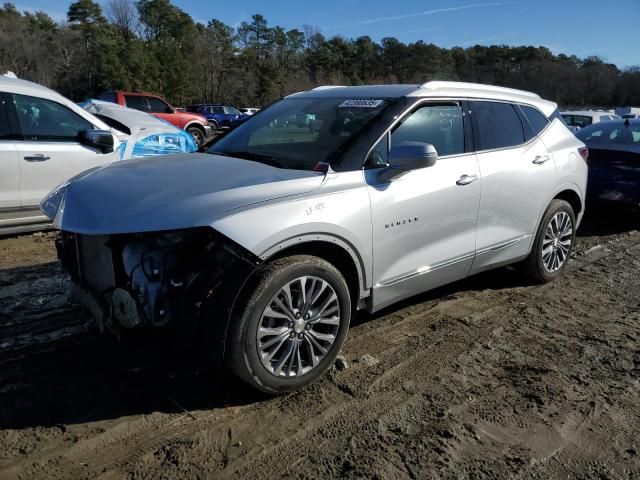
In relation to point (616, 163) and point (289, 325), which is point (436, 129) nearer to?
point (289, 325)

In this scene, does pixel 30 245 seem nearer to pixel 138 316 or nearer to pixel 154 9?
pixel 138 316

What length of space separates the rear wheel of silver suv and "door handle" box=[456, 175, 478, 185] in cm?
129

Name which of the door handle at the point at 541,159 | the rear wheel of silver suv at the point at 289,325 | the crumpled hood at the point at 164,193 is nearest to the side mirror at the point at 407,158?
the crumpled hood at the point at 164,193

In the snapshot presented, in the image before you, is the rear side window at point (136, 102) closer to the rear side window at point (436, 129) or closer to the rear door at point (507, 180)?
the rear door at point (507, 180)

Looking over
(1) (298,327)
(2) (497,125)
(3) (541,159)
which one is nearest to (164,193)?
(1) (298,327)

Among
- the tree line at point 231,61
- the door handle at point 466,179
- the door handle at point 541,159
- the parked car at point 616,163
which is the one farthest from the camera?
the tree line at point 231,61

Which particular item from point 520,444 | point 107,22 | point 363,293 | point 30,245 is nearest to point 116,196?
point 363,293

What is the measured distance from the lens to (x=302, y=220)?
2.84m

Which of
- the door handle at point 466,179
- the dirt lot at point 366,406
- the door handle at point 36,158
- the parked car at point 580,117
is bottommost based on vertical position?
the dirt lot at point 366,406

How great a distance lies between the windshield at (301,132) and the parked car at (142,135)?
2.63m

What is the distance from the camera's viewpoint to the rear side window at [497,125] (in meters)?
4.12

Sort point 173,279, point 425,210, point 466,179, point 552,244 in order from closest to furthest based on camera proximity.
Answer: point 173,279, point 425,210, point 466,179, point 552,244

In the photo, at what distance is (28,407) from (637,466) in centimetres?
312

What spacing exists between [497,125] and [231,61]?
3257 inches
